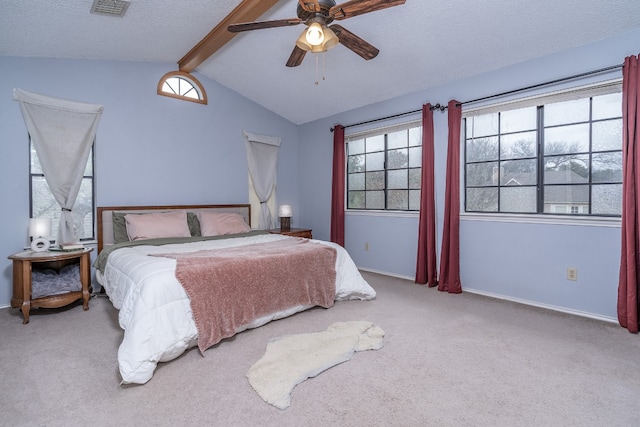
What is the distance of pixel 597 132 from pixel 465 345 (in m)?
2.30

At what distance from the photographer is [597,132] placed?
295cm

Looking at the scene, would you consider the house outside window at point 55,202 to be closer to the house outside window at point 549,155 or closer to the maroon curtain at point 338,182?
the maroon curtain at point 338,182

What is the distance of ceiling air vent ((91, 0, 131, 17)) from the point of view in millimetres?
2615

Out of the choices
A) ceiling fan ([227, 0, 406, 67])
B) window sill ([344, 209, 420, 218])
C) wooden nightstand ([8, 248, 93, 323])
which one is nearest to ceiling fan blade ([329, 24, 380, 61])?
ceiling fan ([227, 0, 406, 67])

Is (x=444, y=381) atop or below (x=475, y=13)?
below

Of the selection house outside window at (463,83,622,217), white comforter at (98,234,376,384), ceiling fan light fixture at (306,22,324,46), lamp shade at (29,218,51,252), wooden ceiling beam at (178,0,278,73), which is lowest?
white comforter at (98,234,376,384)

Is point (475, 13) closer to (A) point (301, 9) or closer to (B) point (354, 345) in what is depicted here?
(A) point (301, 9)

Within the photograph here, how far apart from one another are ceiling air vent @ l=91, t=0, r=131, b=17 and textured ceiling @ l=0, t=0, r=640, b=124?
0.20 feet

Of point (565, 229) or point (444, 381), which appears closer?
point (444, 381)

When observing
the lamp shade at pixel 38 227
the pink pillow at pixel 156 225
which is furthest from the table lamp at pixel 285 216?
the lamp shade at pixel 38 227

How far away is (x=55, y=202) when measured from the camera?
3.51m

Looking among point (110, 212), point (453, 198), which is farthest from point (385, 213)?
point (110, 212)

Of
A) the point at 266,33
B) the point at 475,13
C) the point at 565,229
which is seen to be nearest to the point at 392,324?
the point at 565,229

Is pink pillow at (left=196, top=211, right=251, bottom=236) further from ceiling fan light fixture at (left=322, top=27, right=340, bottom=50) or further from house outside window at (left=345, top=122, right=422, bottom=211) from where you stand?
ceiling fan light fixture at (left=322, top=27, right=340, bottom=50)
